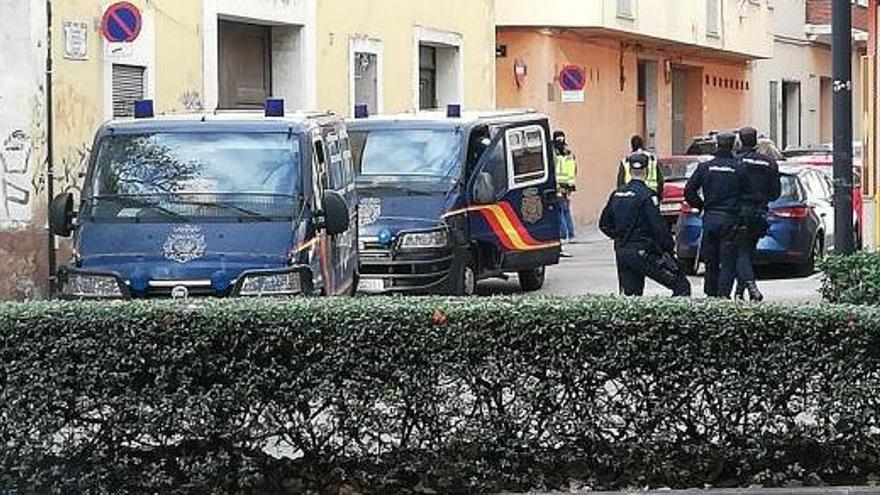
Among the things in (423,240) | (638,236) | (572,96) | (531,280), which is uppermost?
(572,96)

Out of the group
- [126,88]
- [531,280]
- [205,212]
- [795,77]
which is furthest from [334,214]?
[795,77]

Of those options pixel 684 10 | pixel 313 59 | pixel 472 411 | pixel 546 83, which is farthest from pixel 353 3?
pixel 472 411

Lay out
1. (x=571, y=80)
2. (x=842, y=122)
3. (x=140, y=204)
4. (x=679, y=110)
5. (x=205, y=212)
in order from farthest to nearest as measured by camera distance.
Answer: (x=679, y=110) → (x=571, y=80) → (x=140, y=204) → (x=205, y=212) → (x=842, y=122)

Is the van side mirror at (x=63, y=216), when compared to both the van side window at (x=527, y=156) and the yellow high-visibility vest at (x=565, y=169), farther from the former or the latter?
the yellow high-visibility vest at (x=565, y=169)

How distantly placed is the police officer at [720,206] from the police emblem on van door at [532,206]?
10.9ft

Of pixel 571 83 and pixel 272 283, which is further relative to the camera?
pixel 571 83

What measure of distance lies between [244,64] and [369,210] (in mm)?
6658

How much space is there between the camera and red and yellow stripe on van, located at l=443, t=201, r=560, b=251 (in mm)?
18828

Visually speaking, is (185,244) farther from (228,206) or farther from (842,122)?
(842,122)

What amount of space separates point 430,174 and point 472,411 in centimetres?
1037

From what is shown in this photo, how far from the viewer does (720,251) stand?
54.2 ft

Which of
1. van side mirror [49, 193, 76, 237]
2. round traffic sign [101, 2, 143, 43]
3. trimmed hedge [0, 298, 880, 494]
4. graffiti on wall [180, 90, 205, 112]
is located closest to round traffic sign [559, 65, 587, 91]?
graffiti on wall [180, 90, 205, 112]

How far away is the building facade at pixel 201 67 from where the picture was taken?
58.9 feet

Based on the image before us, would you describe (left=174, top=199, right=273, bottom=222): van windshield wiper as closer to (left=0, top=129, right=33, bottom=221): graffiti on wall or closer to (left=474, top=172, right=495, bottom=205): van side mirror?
(left=0, top=129, right=33, bottom=221): graffiti on wall
